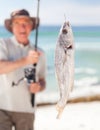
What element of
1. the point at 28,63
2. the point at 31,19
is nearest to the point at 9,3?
the point at 31,19

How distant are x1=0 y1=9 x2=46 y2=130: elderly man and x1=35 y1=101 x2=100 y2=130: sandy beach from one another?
0.14 metres

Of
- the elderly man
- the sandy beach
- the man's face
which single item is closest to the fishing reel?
the elderly man

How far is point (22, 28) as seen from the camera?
75.6 inches

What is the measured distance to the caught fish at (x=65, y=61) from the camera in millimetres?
1858

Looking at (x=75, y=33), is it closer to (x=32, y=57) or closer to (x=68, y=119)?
(x=32, y=57)

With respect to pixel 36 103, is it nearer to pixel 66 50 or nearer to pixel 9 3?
pixel 66 50

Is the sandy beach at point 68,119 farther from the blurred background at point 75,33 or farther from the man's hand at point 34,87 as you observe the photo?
the man's hand at point 34,87

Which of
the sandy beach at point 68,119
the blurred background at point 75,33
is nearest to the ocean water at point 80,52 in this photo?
the blurred background at point 75,33

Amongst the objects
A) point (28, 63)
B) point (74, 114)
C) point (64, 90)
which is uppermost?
point (28, 63)

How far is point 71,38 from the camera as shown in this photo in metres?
1.86

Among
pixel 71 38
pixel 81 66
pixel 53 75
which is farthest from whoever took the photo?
pixel 81 66

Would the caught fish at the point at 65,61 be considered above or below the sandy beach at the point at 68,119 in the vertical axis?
above

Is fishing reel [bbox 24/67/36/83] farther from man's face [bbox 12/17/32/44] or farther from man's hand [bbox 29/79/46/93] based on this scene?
man's face [bbox 12/17/32/44]

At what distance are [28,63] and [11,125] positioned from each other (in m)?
0.30
